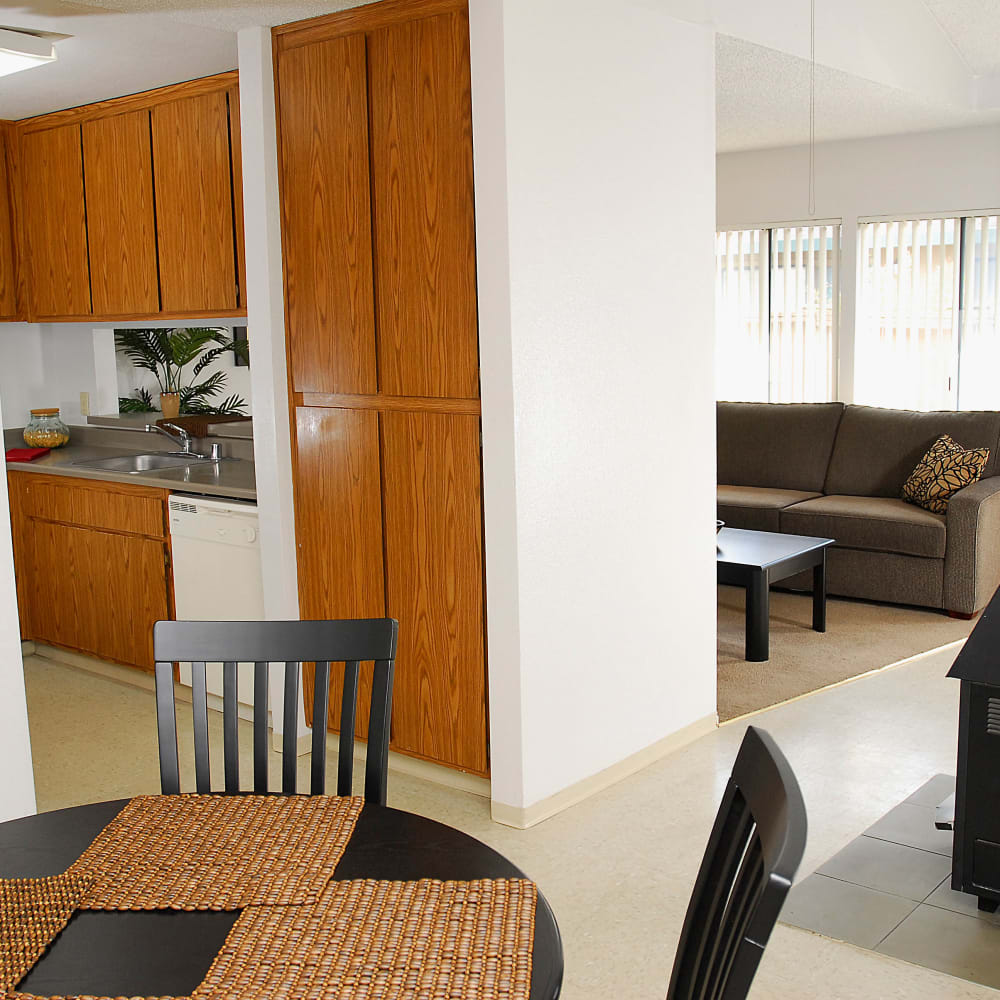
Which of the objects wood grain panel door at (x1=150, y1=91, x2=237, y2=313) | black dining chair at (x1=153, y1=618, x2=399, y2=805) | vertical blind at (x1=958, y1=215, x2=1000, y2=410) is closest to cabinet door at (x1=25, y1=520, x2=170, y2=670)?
wood grain panel door at (x1=150, y1=91, x2=237, y2=313)

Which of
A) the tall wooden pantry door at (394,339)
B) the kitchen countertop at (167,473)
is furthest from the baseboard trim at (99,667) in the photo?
the tall wooden pantry door at (394,339)

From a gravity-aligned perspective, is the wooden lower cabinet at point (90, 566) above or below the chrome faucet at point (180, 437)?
below

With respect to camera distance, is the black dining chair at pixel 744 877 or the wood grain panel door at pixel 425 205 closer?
the black dining chair at pixel 744 877

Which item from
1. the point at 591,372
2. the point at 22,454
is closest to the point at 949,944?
the point at 591,372

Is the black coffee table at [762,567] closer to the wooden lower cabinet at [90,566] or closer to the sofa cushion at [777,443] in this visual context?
the sofa cushion at [777,443]

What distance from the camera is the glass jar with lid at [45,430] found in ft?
17.7

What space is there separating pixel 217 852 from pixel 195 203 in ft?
10.4

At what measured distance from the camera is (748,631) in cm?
482

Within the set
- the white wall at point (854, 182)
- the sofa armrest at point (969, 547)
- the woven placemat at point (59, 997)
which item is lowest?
the sofa armrest at point (969, 547)

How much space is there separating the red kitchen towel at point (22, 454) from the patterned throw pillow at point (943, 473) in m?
4.23

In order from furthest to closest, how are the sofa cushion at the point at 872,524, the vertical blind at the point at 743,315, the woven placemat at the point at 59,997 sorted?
the vertical blind at the point at 743,315, the sofa cushion at the point at 872,524, the woven placemat at the point at 59,997

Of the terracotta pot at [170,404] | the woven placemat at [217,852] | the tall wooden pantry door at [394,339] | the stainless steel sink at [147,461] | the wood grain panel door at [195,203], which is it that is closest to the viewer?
the woven placemat at [217,852]

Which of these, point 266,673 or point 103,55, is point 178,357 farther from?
Answer: point 266,673

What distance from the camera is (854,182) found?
22.5ft
